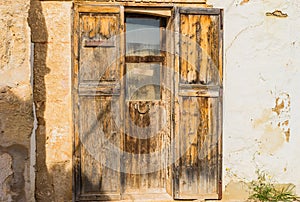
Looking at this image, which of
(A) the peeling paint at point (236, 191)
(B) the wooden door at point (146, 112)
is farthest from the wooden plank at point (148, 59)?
(A) the peeling paint at point (236, 191)

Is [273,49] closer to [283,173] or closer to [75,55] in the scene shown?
[283,173]

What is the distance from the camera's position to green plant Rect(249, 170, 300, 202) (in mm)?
4605

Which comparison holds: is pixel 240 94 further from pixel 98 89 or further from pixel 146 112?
pixel 98 89

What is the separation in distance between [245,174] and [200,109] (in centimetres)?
93

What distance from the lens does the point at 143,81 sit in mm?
4730

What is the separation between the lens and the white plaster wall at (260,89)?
15.1 feet

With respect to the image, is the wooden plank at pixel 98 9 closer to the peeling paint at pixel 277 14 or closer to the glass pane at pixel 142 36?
the glass pane at pixel 142 36

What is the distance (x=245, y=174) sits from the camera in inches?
183

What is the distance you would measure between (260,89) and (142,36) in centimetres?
150

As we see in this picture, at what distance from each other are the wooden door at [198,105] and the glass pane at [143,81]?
0.35 meters

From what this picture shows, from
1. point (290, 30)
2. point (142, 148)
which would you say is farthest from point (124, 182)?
point (290, 30)

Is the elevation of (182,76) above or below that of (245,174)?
above

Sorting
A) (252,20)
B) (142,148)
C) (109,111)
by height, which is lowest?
(142,148)

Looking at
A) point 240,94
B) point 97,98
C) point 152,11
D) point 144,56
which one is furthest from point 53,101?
point 240,94
